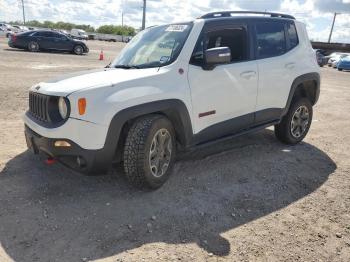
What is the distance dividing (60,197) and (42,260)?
1.07m

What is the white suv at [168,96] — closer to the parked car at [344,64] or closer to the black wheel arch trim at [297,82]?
the black wheel arch trim at [297,82]

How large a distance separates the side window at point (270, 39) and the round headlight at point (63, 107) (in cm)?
282

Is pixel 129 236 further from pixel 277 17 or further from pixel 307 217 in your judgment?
pixel 277 17

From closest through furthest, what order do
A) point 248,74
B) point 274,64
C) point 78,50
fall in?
point 248,74 → point 274,64 → point 78,50

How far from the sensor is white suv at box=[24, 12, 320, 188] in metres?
3.64

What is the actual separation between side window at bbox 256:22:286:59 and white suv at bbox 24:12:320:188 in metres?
0.01

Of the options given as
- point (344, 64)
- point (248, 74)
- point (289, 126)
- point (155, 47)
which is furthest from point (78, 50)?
point (248, 74)

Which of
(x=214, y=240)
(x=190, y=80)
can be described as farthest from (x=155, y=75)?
(x=214, y=240)

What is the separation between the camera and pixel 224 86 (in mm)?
Result: 4645

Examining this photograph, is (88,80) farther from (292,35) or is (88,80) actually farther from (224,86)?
(292,35)

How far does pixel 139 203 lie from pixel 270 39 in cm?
315

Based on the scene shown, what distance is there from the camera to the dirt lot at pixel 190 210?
3.21 metres

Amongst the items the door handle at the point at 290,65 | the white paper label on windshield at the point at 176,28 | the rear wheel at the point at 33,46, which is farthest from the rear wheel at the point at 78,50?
the white paper label on windshield at the point at 176,28

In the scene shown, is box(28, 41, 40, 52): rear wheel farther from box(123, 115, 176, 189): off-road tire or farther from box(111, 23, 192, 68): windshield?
box(123, 115, 176, 189): off-road tire
